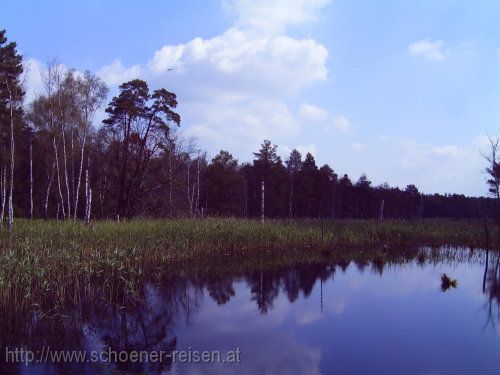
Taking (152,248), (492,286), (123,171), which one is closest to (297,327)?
(152,248)

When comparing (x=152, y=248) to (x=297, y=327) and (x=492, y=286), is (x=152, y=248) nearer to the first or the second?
(x=297, y=327)

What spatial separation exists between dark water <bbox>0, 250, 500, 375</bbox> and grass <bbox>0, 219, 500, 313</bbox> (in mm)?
948

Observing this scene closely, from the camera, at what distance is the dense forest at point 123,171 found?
2222cm

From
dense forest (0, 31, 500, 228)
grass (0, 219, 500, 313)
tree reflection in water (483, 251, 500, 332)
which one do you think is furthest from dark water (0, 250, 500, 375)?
dense forest (0, 31, 500, 228)

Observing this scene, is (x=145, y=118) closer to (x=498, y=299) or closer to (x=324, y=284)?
(x=324, y=284)

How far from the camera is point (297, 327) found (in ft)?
27.2

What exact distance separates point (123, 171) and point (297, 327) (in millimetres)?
16357

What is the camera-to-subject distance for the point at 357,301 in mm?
10773

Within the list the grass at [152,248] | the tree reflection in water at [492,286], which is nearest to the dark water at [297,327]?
the tree reflection in water at [492,286]

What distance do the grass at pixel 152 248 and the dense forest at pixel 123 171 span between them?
367 centimetres

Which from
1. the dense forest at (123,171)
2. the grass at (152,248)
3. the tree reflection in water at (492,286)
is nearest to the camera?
the grass at (152,248)

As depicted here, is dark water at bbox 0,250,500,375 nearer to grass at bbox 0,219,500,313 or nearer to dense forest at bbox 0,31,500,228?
grass at bbox 0,219,500,313

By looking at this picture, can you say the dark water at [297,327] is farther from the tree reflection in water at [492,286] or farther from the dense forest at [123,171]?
the dense forest at [123,171]

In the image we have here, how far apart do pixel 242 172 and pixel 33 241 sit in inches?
1512
